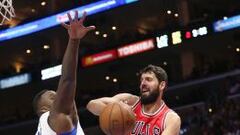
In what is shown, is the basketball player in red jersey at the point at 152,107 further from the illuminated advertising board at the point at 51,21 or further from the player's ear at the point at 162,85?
the illuminated advertising board at the point at 51,21

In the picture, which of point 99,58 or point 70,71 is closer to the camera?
point 70,71

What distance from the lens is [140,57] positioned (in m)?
17.3

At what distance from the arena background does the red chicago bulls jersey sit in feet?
28.1

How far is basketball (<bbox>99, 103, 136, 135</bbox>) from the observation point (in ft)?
12.4

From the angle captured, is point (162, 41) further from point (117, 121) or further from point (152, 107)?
point (117, 121)

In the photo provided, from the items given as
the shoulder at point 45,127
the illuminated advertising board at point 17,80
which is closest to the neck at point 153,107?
the shoulder at point 45,127

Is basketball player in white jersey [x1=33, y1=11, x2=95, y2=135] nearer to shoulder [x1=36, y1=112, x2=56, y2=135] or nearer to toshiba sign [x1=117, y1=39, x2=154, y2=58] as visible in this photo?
shoulder [x1=36, y1=112, x2=56, y2=135]

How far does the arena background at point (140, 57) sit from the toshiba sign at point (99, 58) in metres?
0.03

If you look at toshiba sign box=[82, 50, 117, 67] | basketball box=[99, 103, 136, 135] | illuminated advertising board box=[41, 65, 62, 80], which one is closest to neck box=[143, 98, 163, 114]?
basketball box=[99, 103, 136, 135]

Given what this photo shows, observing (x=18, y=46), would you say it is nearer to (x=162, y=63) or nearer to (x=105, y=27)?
(x=105, y=27)

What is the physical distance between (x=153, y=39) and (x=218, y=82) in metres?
2.62

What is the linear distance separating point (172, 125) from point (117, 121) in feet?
2.68

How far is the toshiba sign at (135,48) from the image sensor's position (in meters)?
15.5

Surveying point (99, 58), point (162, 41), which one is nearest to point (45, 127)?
point (162, 41)
